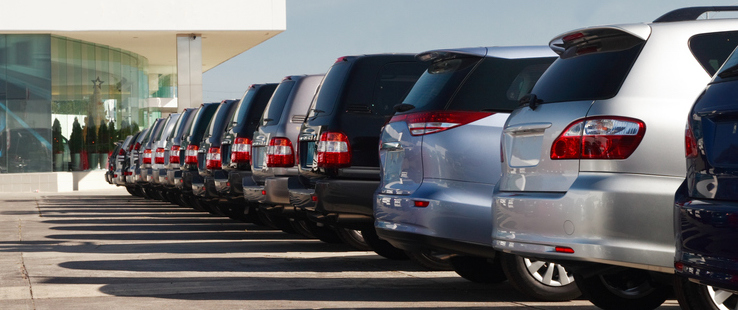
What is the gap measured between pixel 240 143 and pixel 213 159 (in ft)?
4.74

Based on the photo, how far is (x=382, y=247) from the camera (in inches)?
387

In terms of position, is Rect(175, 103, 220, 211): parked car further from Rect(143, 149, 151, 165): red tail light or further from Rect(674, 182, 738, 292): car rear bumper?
Rect(674, 182, 738, 292): car rear bumper

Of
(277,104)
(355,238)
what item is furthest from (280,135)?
(355,238)

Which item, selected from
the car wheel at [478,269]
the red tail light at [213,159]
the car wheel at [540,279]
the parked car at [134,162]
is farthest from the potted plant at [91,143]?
the car wheel at [540,279]

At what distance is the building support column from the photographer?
4044cm

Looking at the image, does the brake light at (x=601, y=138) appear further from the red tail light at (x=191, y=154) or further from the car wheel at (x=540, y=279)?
the red tail light at (x=191, y=154)

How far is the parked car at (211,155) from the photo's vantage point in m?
14.6

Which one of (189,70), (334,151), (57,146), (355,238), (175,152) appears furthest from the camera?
(57,146)

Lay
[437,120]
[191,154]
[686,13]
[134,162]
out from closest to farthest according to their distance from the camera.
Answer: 1. [686,13]
2. [437,120]
3. [191,154]
4. [134,162]

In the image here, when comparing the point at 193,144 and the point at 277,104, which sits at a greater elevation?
the point at 277,104

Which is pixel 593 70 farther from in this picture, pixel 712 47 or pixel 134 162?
pixel 134 162

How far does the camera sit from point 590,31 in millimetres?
5648

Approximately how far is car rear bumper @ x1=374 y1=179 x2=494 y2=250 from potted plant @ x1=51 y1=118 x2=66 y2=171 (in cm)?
3602

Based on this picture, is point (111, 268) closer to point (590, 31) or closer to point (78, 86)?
point (590, 31)
